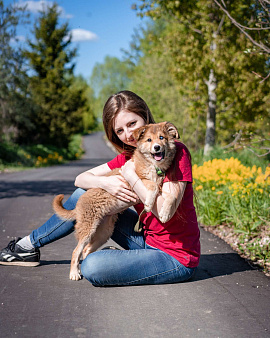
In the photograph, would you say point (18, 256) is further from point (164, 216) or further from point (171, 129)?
point (171, 129)

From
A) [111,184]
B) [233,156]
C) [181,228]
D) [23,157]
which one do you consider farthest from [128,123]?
[23,157]

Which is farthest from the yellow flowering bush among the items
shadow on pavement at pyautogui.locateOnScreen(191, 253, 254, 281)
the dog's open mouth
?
the dog's open mouth

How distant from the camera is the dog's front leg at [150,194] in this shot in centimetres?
374

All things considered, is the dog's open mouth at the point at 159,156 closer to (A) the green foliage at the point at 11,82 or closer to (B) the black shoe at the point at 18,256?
(B) the black shoe at the point at 18,256

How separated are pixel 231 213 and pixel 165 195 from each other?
123 inches

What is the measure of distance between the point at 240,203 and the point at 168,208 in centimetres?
327

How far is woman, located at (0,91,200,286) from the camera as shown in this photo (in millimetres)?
3785

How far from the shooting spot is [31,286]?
394cm

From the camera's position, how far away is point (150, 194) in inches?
148

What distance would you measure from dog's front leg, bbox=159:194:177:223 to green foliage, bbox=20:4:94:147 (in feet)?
110

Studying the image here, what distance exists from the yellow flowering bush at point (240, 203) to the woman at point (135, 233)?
1.03 meters

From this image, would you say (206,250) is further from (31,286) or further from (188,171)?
(31,286)

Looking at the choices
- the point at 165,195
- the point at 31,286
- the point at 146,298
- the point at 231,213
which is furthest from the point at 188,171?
the point at 231,213

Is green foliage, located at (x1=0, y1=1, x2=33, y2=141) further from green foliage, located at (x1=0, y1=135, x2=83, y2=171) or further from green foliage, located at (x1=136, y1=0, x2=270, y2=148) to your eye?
green foliage, located at (x1=136, y1=0, x2=270, y2=148)
